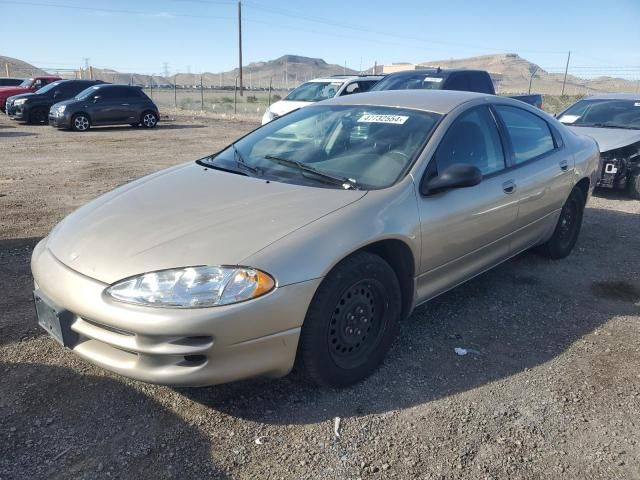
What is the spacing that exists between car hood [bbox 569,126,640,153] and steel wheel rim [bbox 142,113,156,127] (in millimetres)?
14104

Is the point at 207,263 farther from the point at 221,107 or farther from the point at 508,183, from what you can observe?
the point at 221,107

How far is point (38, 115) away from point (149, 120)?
3841mm

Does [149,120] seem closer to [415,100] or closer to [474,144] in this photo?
[415,100]

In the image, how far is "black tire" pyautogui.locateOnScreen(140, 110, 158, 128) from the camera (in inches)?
710

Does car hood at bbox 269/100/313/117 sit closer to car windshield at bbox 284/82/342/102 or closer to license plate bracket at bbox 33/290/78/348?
car windshield at bbox 284/82/342/102

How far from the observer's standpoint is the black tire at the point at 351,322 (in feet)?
8.68

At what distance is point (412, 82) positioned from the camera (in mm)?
9977

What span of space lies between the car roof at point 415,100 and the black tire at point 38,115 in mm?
17312

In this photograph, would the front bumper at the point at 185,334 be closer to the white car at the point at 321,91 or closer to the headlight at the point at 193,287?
the headlight at the point at 193,287

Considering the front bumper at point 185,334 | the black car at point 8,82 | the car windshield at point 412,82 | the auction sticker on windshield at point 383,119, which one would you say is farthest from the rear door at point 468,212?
the black car at point 8,82

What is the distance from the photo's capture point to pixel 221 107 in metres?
30.4

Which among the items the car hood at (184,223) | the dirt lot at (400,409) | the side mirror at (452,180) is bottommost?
the dirt lot at (400,409)

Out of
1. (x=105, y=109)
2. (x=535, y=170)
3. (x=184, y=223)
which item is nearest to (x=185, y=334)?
(x=184, y=223)

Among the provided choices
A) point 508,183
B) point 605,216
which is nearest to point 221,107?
point 605,216
